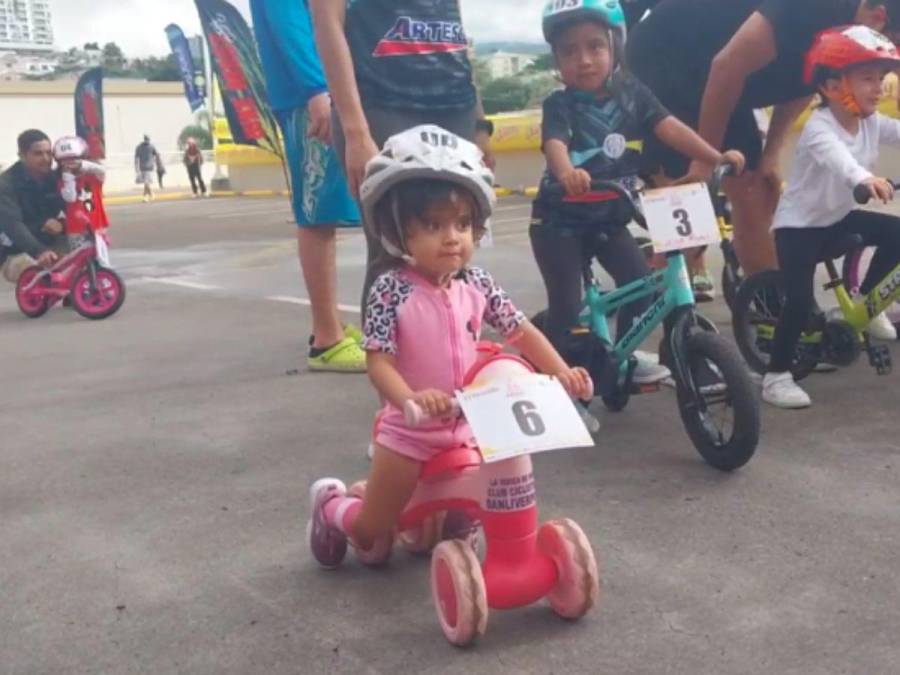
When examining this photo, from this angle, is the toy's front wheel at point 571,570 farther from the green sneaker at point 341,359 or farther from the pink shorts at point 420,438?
the green sneaker at point 341,359

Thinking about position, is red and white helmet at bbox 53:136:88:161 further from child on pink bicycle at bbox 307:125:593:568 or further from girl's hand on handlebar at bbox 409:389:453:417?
girl's hand on handlebar at bbox 409:389:453:417

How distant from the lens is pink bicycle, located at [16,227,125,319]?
27.8ft

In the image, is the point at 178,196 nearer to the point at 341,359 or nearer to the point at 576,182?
the point at 341,359

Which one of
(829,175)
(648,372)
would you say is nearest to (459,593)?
(648,372)

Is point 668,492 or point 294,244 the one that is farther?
point 294,244

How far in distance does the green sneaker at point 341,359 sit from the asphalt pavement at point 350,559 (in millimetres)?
70

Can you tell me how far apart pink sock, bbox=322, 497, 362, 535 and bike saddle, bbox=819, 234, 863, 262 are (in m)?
2.42

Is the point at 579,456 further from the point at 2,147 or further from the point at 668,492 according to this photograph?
the point at 2,147

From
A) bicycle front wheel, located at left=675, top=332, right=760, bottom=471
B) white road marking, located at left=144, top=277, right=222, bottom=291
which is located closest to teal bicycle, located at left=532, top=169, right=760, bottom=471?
bicycle front wheel, located at left=675, top=332, right=760, bottom=471

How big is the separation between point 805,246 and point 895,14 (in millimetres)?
1215

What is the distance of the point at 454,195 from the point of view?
2795 mm

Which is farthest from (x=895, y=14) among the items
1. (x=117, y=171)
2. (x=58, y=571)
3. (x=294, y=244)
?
(x=117, y=171)

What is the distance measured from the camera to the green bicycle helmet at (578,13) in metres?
4.07

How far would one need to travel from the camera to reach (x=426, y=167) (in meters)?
2.75
